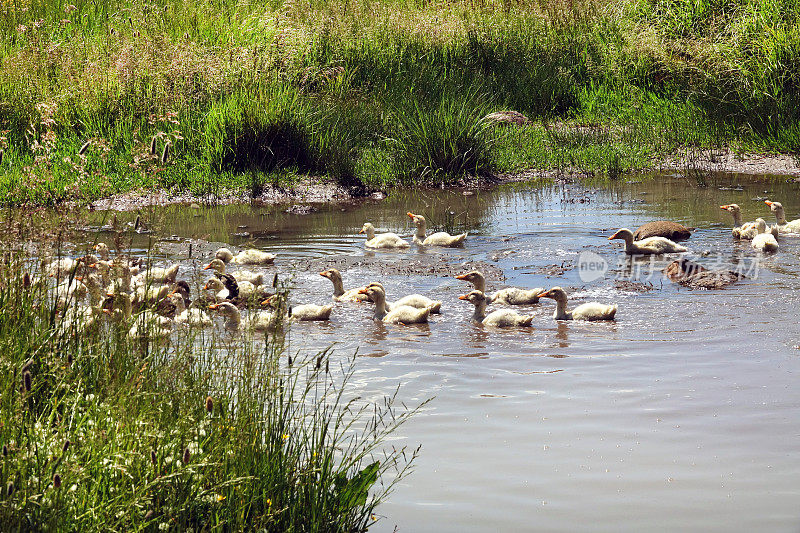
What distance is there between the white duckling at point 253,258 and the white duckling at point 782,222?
5.97 metres

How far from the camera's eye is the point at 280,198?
15438mm

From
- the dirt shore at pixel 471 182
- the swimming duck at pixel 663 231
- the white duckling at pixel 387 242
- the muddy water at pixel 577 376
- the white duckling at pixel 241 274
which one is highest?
the dirt shore at pixel 471 182

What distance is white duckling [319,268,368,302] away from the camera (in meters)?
9.95

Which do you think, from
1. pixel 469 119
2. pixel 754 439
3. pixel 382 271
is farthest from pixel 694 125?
pixel 754 439

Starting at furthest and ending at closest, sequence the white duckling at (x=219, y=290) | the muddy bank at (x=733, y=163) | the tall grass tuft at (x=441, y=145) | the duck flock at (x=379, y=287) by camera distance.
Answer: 1. the muddy bank at (x=733, y=163)
2. the tall grass tuft at (x=441, y=145)
3. the white duckling at (x=219, y=290)
4. the duck flock at (x=379, y=287)

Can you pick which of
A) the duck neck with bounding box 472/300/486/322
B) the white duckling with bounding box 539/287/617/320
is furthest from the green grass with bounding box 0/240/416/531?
the white duckling with bounding box 539/287/617/320

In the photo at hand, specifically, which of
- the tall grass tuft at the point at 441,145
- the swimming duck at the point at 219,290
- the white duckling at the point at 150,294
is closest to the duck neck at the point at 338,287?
the swimming duck at the point at 219,290

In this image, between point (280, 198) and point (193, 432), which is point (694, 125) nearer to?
point (280, 198)

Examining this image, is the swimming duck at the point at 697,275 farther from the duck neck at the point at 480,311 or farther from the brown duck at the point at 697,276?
the duck neck at the point at 480,311

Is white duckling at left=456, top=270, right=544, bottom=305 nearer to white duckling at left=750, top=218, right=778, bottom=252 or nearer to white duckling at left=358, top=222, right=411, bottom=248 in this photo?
white duckling at left=358, top=222, right=411, bottom=248

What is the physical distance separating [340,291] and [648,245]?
3565mm

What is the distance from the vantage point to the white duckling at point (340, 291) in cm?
995

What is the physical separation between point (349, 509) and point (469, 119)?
12.2 m

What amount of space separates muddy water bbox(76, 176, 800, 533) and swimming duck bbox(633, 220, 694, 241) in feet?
0.97
